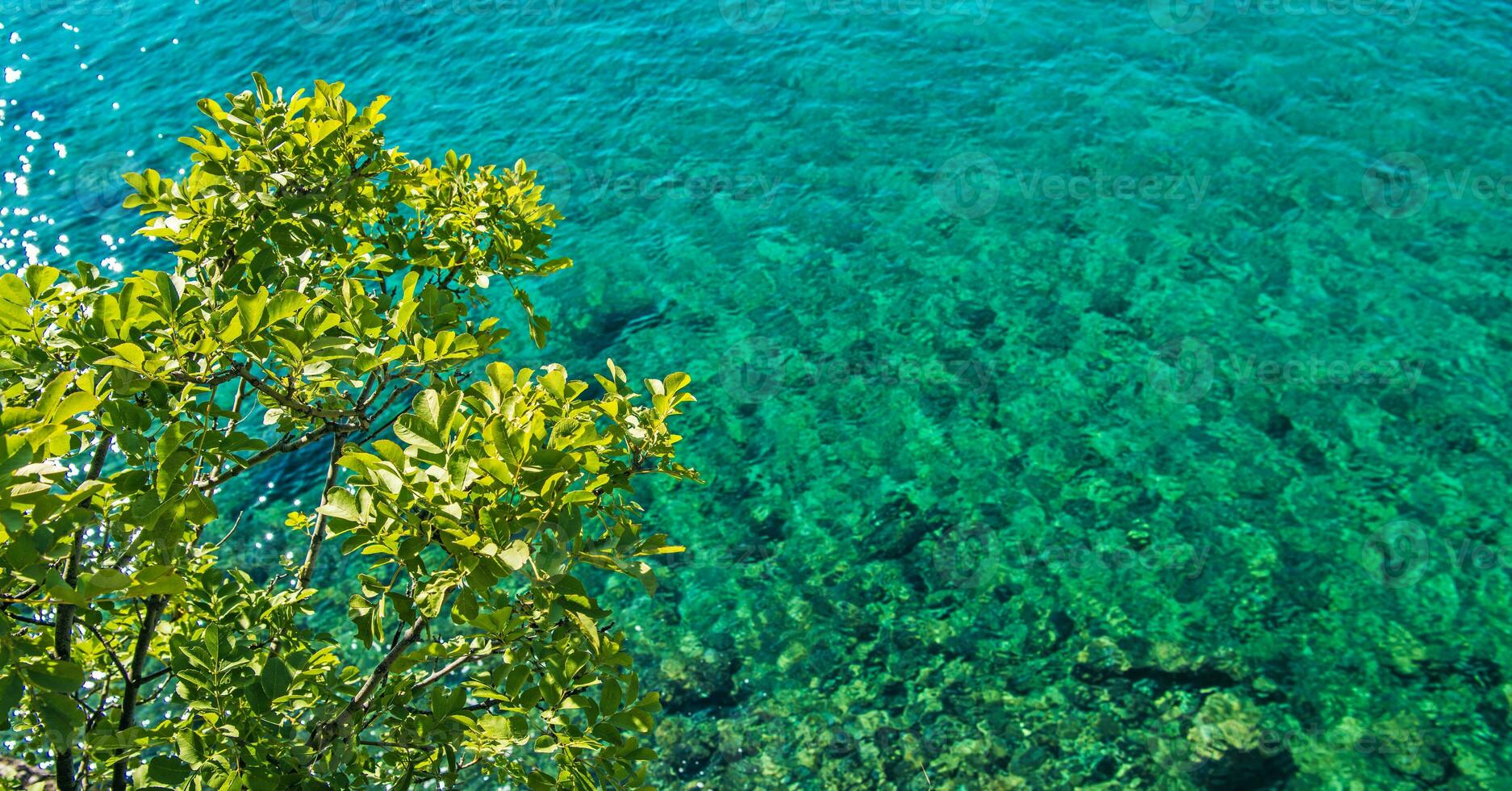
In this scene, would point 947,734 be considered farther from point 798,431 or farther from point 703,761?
point 798,431

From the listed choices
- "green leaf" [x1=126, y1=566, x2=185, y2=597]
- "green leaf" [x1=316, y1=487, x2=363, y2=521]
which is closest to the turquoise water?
"green leaf" [x1=316, y1=487, x2=363, y2=521]

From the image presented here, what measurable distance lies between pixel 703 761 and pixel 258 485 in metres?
7.65

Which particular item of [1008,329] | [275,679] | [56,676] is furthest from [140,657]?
[1008,329]

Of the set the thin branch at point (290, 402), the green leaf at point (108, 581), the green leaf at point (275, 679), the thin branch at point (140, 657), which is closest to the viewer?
the green leaf at point (108, 581)

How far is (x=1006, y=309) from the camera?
52.0 ft

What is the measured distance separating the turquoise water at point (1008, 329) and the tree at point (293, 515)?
5.33 m

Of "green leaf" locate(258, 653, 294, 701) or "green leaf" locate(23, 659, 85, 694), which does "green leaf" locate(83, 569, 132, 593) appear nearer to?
"green leaf" locate(23, 659, 85, 694)

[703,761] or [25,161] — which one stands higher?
[25,161]

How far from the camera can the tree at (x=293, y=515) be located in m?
4.66

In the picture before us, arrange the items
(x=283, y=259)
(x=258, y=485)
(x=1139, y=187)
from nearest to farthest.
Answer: (x=283, y=259) → (x=258, y=485) → (x=1139, y=187)

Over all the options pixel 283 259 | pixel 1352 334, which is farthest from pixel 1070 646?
pixel 283 259

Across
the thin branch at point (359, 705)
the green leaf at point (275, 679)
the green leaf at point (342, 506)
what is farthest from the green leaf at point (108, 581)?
the thin branch at point (359, 705)

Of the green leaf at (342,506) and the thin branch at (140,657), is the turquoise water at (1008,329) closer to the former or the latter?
the thin branch at (140,657)

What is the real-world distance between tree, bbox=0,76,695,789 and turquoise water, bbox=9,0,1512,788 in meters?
5.33
